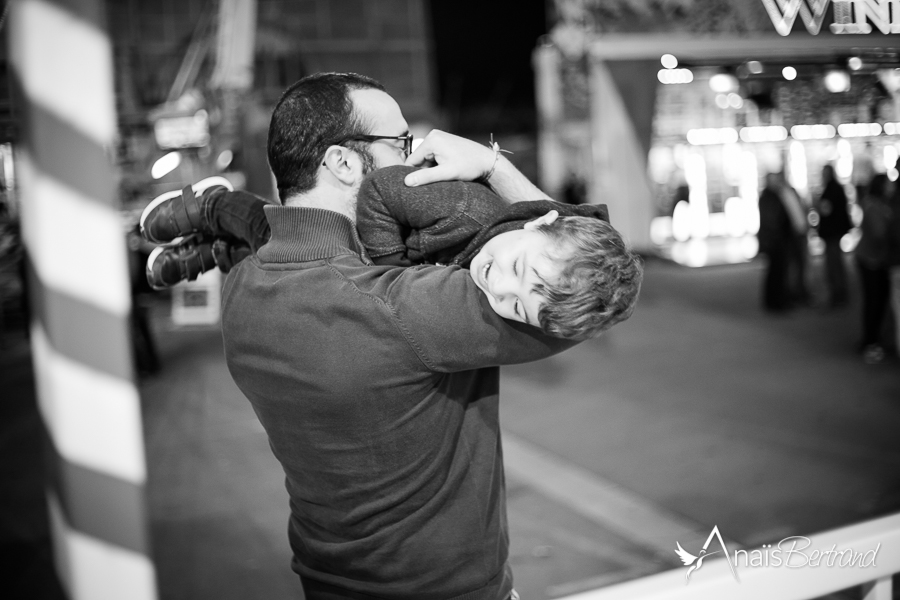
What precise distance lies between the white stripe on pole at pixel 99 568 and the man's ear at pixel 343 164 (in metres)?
0.64

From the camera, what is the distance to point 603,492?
4.01 m

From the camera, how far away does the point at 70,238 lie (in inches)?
35.5

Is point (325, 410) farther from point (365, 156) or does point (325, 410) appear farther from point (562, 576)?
point (562, 576)

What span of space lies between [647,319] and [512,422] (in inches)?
154

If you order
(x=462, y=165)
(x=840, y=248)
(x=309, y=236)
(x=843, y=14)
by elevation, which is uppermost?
(x=843, y=14)

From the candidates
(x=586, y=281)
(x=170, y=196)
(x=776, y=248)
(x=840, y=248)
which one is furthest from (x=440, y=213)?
(x=776, y=248)

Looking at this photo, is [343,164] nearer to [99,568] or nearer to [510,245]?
[510,245]

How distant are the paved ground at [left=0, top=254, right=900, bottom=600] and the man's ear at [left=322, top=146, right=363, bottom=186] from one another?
2.27 m

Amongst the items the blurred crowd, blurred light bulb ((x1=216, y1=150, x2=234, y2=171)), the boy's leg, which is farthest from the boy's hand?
blurred light bulb ((x1=216, y1=150, x2=234, y2=171))

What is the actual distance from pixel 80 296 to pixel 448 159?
0.57m

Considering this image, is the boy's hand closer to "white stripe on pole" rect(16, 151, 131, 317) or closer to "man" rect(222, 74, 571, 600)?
"man" rect(222, 74, 571, 600)

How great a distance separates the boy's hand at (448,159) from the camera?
3.82 feet

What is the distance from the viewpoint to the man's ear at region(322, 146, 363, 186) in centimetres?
126

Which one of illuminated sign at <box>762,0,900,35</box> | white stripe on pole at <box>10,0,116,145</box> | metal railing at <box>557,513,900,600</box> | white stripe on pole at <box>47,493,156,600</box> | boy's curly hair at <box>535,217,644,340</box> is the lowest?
metal railing at <box>557,513,900,600</box>
